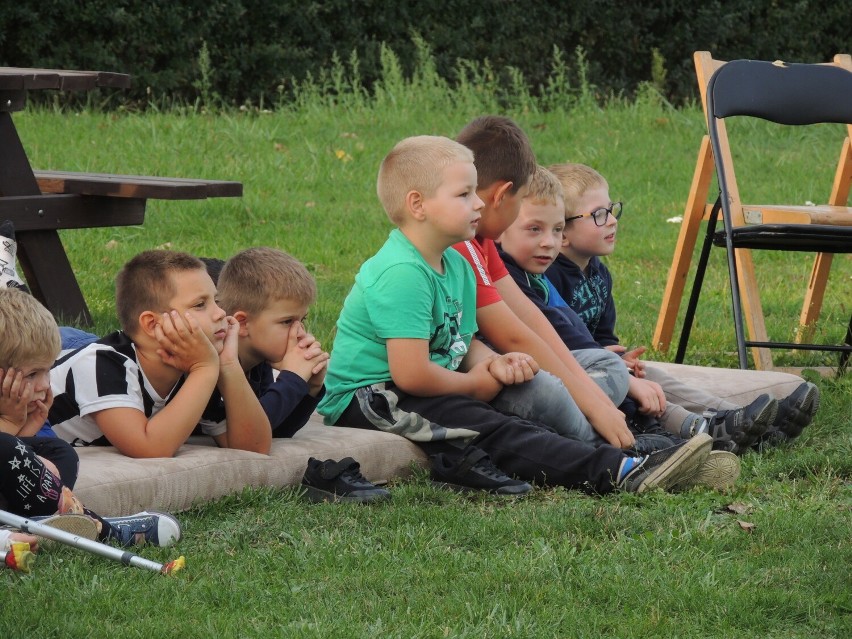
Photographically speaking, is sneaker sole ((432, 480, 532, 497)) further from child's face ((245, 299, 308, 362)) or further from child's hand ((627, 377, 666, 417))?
child's hand ((627, 377, 666, 417))

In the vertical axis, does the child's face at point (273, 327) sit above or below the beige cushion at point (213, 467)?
above

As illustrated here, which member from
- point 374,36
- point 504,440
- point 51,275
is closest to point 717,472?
point 504,440

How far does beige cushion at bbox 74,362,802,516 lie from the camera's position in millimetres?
3430

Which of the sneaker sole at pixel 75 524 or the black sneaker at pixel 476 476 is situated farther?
the black sneaker at pixel 476 476

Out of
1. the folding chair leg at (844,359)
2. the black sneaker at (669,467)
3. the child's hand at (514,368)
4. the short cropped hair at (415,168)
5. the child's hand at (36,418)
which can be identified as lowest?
the folding chair leg at (844,359)

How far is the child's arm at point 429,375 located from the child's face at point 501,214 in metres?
0.43

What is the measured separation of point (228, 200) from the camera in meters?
8.66

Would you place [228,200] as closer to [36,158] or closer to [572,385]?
[36,158]

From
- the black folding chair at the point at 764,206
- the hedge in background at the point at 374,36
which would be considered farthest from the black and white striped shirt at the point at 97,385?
the hedge in background at the point at 374,36

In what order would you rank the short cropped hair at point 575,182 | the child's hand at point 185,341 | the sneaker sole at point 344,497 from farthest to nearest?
the short cropped hair at point 575,182 < the sneaker sole at point 344,497 < the child's hand at point 185,341

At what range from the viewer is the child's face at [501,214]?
437 centimetres

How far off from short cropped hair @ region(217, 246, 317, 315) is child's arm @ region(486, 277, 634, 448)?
0.65m

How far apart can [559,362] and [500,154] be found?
73 cm

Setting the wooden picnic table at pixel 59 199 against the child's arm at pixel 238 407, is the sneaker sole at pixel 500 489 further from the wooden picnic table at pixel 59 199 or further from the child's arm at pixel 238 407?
the wooden picnic table at pixel 59 199
